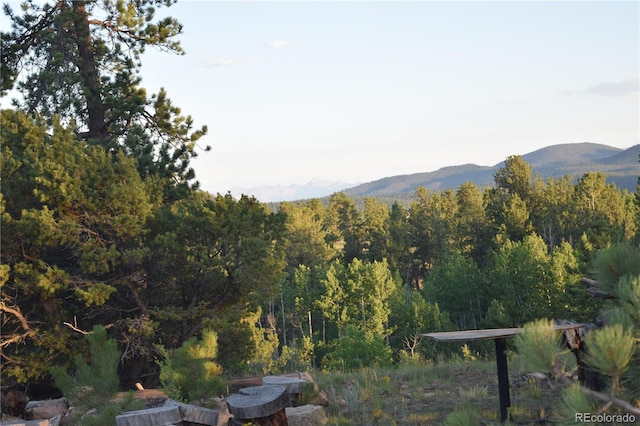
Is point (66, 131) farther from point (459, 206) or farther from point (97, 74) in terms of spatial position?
point (459, 206)

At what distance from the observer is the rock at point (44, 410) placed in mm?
10469

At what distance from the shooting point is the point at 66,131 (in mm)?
13086

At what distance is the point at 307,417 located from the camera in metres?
8.65

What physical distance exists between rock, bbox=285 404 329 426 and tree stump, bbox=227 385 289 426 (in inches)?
10.8

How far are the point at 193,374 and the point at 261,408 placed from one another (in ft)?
5.13

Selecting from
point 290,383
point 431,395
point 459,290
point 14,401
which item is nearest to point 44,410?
point 14,401

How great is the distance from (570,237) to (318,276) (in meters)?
21.5

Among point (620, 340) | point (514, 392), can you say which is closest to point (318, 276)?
point (514, 392)

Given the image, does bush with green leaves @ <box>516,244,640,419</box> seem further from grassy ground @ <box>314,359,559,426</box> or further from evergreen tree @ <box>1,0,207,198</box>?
evergreen tree @ <box>1,0,207,198</box>

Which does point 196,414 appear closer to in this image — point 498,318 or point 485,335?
point 485,335

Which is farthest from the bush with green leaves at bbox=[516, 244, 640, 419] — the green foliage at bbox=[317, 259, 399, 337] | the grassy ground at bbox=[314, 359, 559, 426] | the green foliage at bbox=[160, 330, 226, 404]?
the green foliage at bbox=[317, 259, 399, 337]

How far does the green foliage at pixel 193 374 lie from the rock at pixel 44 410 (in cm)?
248
